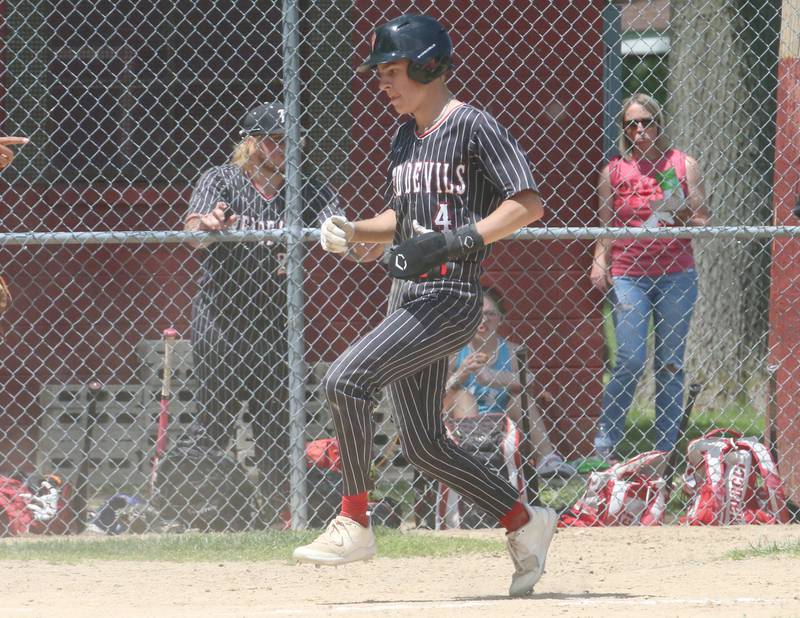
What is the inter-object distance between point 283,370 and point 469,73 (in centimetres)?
276

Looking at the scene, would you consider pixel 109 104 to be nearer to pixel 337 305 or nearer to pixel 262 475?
pixel 337 305

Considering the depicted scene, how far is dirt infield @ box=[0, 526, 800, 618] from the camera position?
4438 mm

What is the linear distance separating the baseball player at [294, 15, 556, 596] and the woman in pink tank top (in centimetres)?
249

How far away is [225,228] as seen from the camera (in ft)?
21.0

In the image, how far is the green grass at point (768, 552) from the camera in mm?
5477

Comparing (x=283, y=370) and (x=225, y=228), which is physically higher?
(x=225, y=228)

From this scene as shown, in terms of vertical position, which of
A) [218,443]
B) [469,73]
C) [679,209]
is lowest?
[218,443]

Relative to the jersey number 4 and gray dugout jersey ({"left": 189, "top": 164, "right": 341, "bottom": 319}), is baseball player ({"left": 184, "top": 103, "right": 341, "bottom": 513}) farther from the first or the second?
the jersey number 4

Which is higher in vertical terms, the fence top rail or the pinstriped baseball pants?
the fence top rail

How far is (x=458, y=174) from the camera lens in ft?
14.9

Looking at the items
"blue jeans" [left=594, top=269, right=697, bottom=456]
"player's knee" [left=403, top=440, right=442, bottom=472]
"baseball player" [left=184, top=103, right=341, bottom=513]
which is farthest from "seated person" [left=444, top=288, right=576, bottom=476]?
"player's knee" [left=403, top=440, right=442, bottom=472]

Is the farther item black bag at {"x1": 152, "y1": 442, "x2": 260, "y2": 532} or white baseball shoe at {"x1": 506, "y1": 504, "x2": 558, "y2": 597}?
black bag at {"x1": 152, "y1": 442, "x2": 260, "y2": 532}

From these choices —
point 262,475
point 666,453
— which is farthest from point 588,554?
point 262,475

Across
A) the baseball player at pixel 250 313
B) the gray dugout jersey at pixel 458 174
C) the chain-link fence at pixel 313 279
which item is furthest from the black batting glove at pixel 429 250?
the baseball player at pixel 250 313
